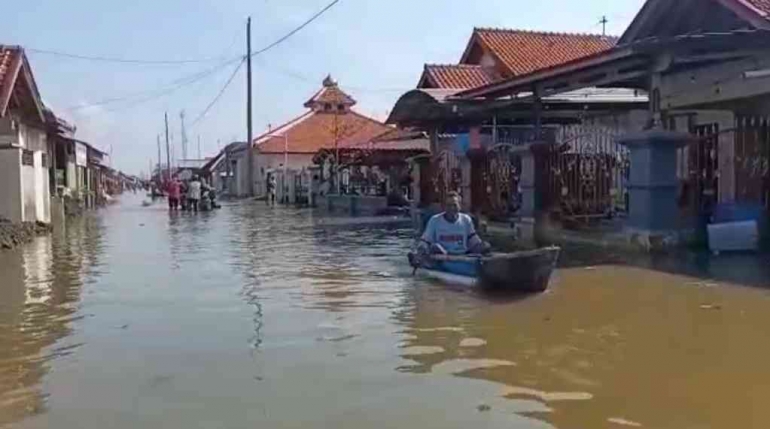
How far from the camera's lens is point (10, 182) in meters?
20.8

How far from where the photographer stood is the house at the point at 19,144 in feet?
66.9

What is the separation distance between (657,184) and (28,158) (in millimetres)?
15771

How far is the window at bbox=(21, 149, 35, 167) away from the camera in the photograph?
72.1ft

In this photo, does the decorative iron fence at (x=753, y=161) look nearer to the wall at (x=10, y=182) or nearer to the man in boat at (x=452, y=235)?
the man in boat at (x=452, y=235)

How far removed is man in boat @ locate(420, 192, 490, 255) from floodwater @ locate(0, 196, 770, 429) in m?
0.66

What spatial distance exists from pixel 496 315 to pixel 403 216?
2034 cm

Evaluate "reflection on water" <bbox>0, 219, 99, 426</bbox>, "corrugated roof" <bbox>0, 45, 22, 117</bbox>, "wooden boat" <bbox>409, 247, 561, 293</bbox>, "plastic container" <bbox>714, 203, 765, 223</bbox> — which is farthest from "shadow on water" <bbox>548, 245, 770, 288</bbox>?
"corrugated roof" <bbox>0, 45, 22, 117</bbox>

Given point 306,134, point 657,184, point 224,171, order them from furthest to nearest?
point 224,171, point 306,134, point 657,184

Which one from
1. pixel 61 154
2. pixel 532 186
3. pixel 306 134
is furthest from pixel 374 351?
pixel 306 134

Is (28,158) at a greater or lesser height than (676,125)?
lesser

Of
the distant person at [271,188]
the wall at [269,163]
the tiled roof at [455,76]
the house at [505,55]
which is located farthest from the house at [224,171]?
the tiled roof at [455,76]

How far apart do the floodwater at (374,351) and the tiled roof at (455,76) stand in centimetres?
1684

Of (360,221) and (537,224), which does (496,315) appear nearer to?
(537,224)

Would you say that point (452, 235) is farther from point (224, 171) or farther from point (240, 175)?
point (224, 171)
